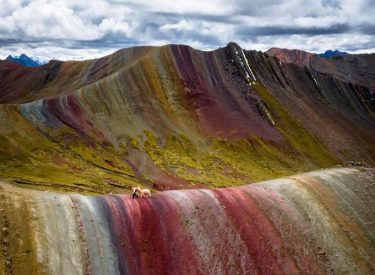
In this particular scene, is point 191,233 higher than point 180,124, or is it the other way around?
point 180,124

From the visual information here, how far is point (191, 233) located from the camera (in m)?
37.8

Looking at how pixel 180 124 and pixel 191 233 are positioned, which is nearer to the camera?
pixel 191 233

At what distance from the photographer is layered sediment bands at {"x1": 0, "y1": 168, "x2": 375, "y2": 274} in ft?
109

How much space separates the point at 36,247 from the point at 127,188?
34.0 meters

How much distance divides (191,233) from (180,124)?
70.2 metres

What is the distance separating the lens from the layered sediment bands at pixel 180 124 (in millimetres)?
79319

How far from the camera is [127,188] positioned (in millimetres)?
66250

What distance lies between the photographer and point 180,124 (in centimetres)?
10700

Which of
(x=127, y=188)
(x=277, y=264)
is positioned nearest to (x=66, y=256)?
(x=277, y=264)

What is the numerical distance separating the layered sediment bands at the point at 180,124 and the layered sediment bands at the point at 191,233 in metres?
21.8

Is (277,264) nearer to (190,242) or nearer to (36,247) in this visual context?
(190,242)

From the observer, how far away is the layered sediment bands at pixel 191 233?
33.2m

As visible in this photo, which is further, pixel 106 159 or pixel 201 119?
pixel 201 119

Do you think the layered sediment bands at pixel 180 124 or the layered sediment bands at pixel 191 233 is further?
the layered sediment bands at pixel 180 124
